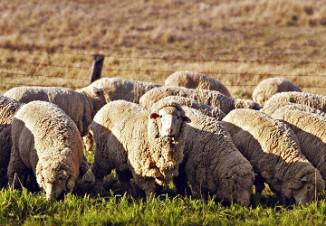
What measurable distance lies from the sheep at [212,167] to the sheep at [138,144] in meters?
0.39

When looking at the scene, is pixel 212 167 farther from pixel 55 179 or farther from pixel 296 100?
pixel 296 100

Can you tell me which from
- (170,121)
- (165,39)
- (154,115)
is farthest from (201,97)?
(165,39)

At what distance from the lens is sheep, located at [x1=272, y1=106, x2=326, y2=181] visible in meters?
9.80

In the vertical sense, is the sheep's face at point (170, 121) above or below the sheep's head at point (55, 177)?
above

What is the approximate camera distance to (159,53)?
2736 cm

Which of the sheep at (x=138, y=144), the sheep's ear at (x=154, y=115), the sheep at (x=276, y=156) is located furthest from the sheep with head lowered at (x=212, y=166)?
the sheep at (x=276, y=156)

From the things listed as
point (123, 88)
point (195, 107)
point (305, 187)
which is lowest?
point (305, 187)

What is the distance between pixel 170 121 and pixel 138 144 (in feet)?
3.16

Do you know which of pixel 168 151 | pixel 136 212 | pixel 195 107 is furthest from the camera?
pixel 195 107

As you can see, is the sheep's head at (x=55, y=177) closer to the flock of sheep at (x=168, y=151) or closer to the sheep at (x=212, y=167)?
the flock of sheep at (x=168, y=151)

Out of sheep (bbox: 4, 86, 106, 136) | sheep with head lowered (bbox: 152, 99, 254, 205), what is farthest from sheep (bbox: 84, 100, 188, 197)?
sheep (bbox: 4, 86, 106, 136)

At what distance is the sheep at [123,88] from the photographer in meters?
14.0

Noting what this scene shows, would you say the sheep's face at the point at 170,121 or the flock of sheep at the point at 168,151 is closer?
the sheep's face at the point at 170,121

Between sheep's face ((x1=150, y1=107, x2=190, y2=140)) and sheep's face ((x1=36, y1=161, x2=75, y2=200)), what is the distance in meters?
1.26
